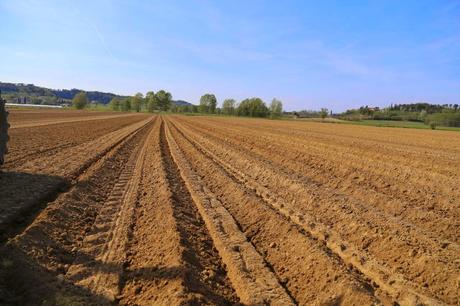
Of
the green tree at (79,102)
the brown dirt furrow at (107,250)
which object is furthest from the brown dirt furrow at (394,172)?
the green tree at (79,102)

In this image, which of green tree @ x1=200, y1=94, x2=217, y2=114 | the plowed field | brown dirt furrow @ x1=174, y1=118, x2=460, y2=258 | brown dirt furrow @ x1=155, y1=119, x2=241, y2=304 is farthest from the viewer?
green tree @ x1=200, y1=94, x2=217, y2=114

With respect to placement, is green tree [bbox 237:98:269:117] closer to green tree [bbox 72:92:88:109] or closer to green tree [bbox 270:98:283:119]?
green tree [bbox 270:98:283:119]

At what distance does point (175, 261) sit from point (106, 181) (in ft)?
21.4

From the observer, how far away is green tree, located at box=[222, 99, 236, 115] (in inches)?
5684

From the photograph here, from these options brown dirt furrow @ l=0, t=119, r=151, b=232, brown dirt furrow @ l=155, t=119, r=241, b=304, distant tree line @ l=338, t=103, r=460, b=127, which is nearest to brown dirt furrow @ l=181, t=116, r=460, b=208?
brown dirt furrow @ l=155, t=119, r=241, b=304

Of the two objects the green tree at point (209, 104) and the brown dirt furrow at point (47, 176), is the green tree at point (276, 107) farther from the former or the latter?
the brown dirt furrow at point (47, 176)

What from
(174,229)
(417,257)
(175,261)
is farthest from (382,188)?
(175,261)

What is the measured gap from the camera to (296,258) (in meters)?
6.41

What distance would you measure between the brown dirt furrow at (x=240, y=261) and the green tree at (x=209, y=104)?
145 metres

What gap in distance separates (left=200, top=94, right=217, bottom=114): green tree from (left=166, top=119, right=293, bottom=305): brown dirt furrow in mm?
144842

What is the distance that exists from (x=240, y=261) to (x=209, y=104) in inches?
5897

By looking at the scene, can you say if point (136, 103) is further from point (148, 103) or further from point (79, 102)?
point (79, 102)

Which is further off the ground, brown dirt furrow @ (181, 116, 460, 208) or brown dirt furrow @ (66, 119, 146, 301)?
brown dirt furrow @ (181, 116, 460, 208)

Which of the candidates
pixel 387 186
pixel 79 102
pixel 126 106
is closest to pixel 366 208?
pixel 387 186
